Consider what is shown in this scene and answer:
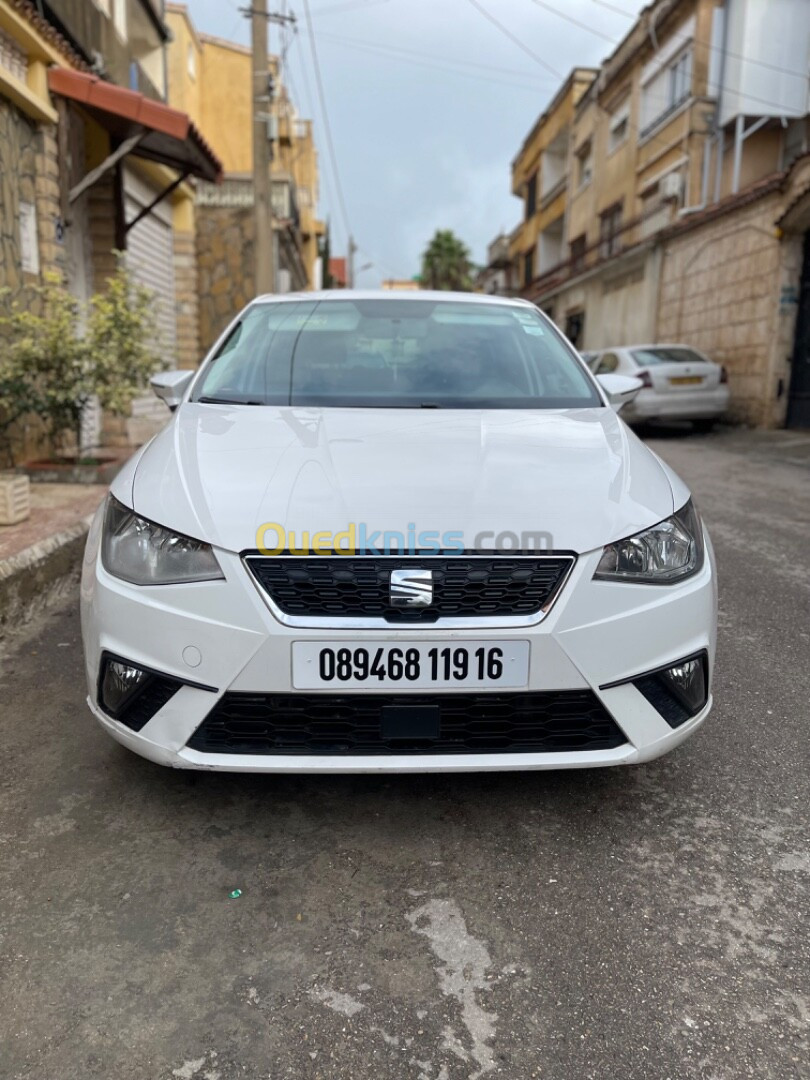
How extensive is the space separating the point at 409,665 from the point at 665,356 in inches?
451

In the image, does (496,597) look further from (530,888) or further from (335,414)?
(335,414)

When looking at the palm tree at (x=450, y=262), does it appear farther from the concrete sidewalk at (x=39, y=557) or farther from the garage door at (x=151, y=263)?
the concrete sidewalk at (x=39, y=557)

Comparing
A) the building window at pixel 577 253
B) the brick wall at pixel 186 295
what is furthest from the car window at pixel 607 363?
the building window at pixel 577 253

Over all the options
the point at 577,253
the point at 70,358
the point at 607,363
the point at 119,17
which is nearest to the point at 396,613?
the point at 70,358

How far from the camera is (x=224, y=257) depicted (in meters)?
17.1

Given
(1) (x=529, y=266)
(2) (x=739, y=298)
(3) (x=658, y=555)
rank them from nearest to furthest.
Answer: (3) (x=658, y=555) → (2) (x=739, y=298) → (1) (x=529, y=266)

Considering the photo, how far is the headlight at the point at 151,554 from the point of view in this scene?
1.98m

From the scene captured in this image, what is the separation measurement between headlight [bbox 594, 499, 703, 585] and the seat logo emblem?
0.43m

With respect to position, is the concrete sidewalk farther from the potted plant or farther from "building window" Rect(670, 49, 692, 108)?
"building window" Rect(670, 49, 692, 108)

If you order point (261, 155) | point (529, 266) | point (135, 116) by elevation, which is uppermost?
point (529, 266)

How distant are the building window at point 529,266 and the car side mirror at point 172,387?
3040cm

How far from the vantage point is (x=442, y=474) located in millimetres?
2186

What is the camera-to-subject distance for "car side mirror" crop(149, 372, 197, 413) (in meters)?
3.26

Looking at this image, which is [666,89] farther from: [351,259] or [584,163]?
[351,259]
